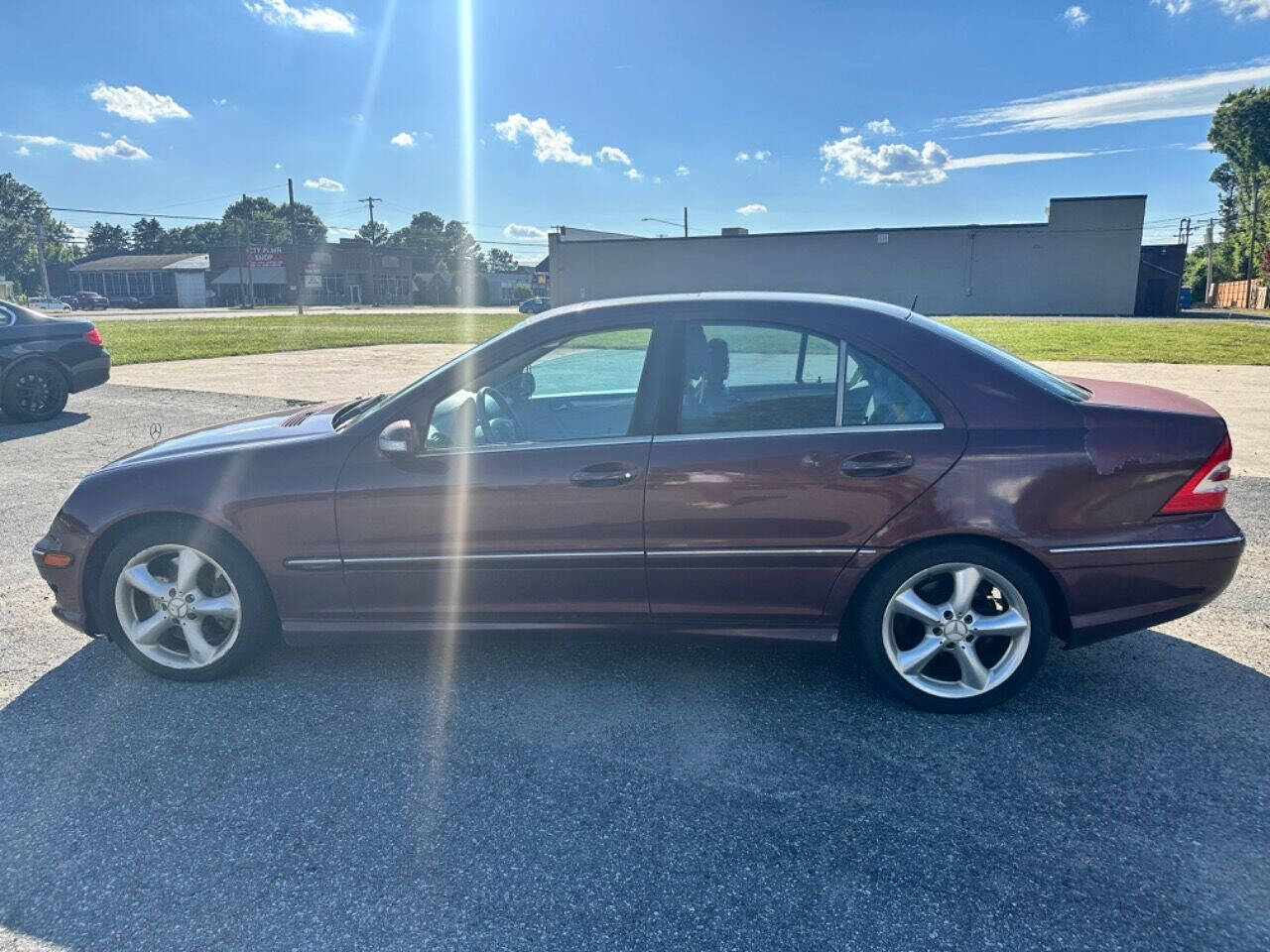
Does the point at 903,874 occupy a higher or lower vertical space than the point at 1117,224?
lower

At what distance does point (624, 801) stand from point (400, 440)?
1564mm

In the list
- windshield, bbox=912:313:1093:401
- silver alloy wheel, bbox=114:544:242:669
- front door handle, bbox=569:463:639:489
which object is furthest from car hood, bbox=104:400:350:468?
windshield, bbox=912:313:1093:401

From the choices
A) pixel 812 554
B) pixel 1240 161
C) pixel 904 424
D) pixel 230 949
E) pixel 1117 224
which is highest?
pixel 1240 161

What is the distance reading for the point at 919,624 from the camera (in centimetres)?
328

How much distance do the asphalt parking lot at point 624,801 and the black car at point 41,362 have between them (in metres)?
7.63

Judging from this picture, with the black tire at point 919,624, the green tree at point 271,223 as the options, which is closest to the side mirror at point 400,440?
the black tire at point 919,624

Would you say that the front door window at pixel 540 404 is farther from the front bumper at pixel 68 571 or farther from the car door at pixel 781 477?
the front bumper at pixel 68 571

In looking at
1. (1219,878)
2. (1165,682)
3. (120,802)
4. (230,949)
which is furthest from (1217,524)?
(120,802)

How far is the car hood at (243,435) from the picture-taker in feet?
11.8

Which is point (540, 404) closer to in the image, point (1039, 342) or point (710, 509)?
point (710, 509)

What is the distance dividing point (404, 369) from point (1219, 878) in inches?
606

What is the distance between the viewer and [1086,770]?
2.88 meters

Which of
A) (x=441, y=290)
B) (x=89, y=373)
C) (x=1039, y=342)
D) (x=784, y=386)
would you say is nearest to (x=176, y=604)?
(x=784, y=386)

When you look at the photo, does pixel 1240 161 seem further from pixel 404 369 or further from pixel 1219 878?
pixel 1219 878
